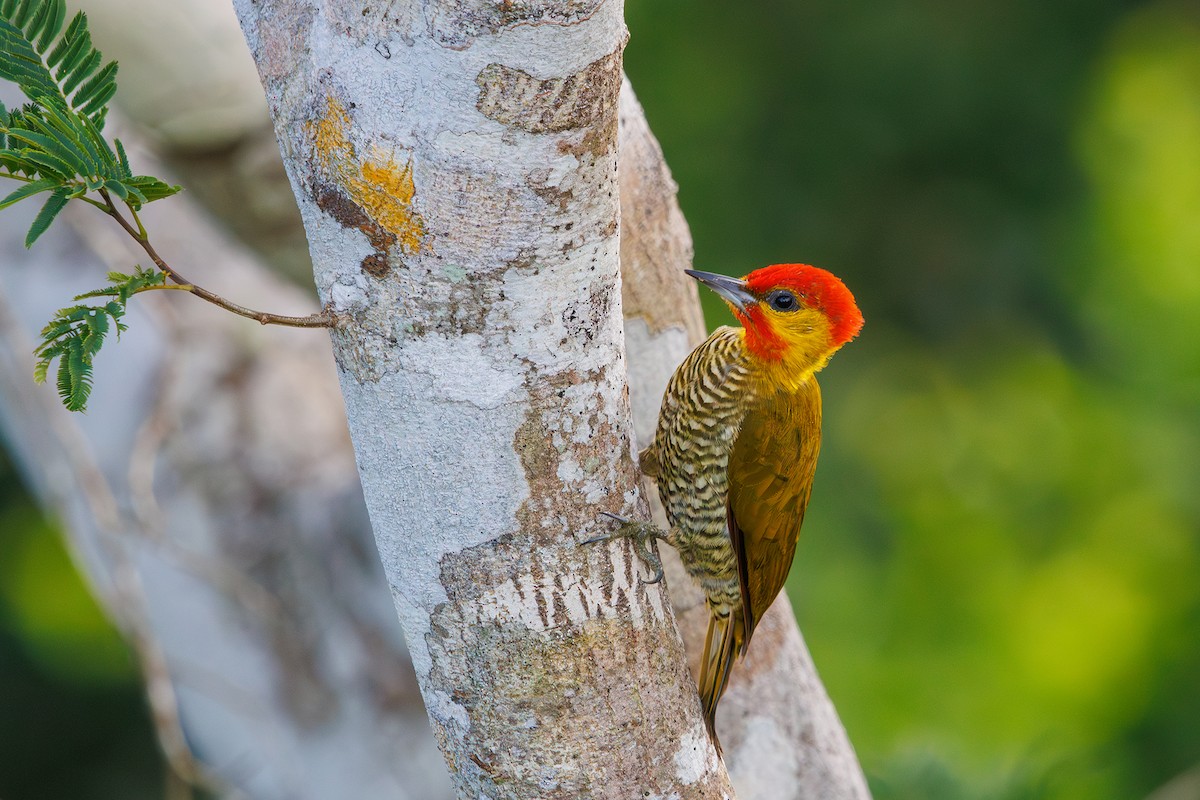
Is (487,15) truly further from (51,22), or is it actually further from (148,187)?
(51,22)

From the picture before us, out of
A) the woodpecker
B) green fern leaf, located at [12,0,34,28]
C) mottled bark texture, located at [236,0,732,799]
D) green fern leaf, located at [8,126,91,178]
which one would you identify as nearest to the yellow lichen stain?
mottled bark texture, located at [236,0,732,799]

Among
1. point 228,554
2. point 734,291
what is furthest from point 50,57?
point 228,554

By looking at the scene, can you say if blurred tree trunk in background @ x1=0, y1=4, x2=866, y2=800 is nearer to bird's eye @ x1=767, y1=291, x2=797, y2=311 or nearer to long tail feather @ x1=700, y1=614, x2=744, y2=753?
long tail feather @ x1=700, y1=614, x2=744, y2=753

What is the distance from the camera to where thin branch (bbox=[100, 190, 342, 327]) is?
1.12 m

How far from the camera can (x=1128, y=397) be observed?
4.30 m

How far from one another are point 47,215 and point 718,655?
50.9 inches

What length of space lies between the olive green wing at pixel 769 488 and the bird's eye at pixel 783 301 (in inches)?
6.6

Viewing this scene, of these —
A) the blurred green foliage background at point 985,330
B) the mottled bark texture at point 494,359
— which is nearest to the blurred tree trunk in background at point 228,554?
the mottled bark texture at point 494,359

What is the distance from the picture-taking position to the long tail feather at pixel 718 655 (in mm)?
1891

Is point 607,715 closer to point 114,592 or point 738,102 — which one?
point 114,592

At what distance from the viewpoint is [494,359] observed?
1.28 meters

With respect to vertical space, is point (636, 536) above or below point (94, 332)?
below

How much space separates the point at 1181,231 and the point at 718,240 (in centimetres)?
176

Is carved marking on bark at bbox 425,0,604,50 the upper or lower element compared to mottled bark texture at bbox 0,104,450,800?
upper
